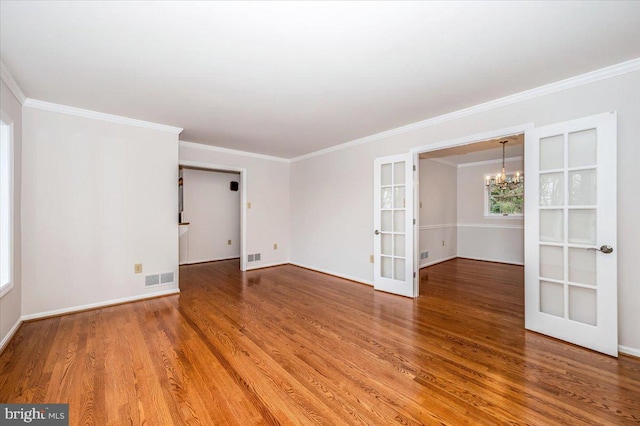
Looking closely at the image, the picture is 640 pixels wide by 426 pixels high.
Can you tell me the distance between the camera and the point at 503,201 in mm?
6574

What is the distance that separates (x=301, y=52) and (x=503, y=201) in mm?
6488

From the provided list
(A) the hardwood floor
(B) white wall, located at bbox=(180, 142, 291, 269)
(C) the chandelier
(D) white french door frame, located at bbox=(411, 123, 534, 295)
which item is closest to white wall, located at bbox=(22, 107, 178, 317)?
(A) the hardwood floor

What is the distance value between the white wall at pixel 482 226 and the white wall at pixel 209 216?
6070mm

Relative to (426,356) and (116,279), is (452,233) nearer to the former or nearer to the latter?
(426,356)

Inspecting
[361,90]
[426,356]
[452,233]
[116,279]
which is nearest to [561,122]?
[361,90]

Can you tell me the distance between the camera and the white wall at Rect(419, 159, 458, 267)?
6.21 meters

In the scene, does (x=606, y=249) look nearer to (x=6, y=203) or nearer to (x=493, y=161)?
(x=493, y=161)

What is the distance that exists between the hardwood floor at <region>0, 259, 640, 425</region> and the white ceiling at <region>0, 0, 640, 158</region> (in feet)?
8.25

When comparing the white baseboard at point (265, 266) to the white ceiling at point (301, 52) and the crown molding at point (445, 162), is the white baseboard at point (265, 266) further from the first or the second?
the crown molding at point (445, 162)

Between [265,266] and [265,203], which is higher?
[265,203]

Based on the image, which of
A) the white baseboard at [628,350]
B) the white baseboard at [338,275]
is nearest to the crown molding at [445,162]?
the white baseboard at [338,275]

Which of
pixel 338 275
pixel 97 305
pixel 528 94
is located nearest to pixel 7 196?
pixel 97 305

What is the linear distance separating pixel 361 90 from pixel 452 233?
565cm

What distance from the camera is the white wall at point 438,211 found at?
20.4ft
